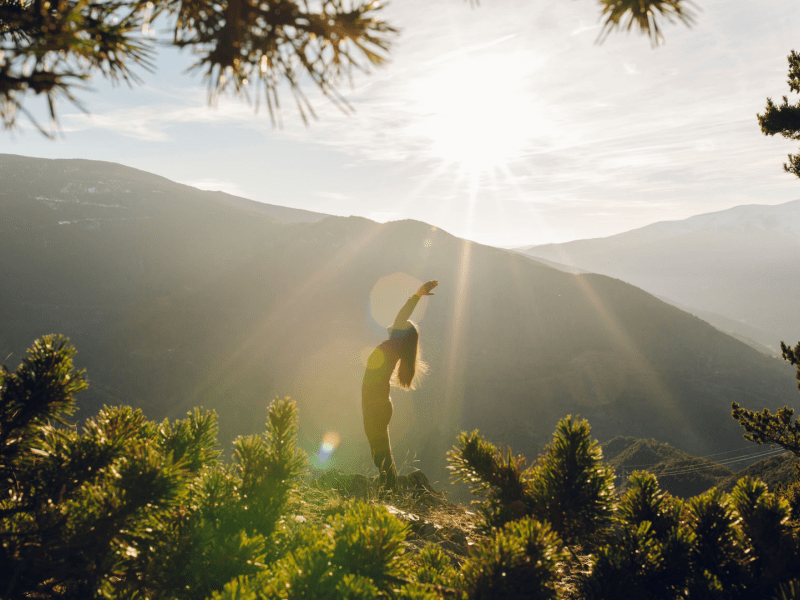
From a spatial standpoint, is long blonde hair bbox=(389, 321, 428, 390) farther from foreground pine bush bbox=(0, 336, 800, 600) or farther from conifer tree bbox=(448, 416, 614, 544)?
foreground pine bush bbox=(0, 336, 800, 600)

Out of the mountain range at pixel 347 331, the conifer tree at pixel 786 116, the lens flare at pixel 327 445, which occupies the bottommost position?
the lens flare at pixel 327 445

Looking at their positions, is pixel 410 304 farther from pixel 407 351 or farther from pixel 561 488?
pixel 561 488

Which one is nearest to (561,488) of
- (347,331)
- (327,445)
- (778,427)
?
(778,427)

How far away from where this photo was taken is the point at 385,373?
434cm

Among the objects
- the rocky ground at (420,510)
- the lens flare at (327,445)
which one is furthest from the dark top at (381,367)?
the lens flare at (327,445)

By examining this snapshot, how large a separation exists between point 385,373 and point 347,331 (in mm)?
47743

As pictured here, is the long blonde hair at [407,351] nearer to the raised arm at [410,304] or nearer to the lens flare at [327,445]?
the raised arm at [410,304]

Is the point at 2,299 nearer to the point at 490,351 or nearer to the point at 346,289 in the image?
the point at 346,289

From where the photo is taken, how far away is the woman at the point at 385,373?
4328mm

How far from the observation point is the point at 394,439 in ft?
118

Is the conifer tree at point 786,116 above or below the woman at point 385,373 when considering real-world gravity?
above

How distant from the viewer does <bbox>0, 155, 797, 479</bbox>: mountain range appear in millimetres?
38688

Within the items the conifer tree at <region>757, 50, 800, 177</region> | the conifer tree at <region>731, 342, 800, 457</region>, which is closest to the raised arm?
the conifer tree at <region>731, 342, 800, 457</region>

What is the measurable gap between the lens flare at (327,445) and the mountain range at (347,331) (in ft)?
1.71
